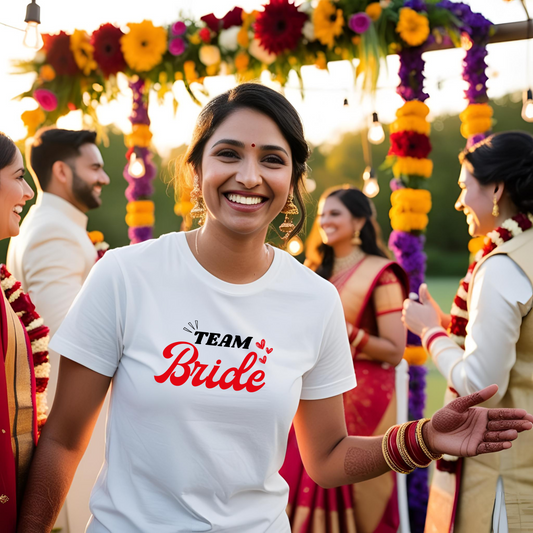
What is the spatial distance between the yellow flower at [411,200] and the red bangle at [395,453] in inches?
85.9

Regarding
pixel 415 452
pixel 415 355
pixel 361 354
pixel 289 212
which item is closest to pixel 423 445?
pixel 415 452

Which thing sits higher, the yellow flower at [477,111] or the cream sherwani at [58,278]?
the yellow flower at [477,111]

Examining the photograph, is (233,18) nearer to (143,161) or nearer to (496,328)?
(143,161)

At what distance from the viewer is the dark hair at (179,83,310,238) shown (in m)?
1.52

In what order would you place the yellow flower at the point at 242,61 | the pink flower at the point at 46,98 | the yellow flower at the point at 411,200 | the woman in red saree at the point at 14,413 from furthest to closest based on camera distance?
the pink flower at the point at 46,98 < the yellow flower at the point at 242,61 < the yellow flower at the point at 411,200 < the woman in red saree at the point at 14,413

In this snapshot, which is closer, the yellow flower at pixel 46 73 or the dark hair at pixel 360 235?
the dark hair at pixel 360 235

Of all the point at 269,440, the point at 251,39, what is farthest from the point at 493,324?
the point at 251,39

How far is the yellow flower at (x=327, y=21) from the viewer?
3.47 metres

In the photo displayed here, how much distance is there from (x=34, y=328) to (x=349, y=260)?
220 centimetres

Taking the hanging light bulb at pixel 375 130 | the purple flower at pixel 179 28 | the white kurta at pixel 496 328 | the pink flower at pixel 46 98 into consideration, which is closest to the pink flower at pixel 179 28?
the purple flower at pixel 179 28

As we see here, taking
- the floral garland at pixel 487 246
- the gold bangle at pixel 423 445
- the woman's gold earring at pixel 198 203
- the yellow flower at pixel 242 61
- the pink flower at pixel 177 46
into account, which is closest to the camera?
the gold bangle at pixel 423 445

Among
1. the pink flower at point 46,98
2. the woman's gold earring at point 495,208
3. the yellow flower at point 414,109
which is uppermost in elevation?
the pink flower at point 46,98

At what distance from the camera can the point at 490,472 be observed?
222cm

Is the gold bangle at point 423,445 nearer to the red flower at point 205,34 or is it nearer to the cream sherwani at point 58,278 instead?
the cream sherwani at point 58,278
